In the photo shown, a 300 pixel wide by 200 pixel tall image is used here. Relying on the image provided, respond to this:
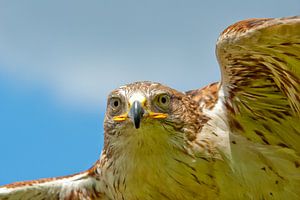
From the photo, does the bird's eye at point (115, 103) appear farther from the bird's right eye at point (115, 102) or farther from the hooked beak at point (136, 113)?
the hooked beak at point (136, 113)

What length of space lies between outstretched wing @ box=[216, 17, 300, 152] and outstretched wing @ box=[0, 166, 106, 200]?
81.8 inches

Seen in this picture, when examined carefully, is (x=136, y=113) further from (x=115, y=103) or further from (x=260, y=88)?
(x=260, y=88)

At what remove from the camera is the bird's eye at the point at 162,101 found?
1197 cm

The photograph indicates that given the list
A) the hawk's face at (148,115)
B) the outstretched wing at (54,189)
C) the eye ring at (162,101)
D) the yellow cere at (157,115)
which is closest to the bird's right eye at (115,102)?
the hawk's face at (148,115)

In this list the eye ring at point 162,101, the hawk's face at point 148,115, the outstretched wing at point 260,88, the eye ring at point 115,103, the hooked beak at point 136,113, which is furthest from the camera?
the eye ring at point 115,103

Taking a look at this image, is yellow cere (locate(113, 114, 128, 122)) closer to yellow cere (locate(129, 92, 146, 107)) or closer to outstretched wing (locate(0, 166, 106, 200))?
yellow cere (locate(129, 92, 146, 107))

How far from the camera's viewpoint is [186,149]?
11898 mm

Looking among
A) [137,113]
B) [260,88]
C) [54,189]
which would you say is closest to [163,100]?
[137,113]

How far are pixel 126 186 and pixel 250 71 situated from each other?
192 centimetres

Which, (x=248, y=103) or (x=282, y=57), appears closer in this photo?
(x=282, y=57)

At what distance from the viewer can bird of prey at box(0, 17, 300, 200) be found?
11.7 m

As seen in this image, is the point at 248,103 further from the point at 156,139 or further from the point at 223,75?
the point at 156,139

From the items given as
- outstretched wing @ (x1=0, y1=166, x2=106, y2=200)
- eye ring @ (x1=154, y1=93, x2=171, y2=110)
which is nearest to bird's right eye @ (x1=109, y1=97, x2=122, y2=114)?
eye ring @ (x1=154, y1=93, x2=171, y2=110)

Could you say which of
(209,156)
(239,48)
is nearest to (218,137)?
(209,156)
